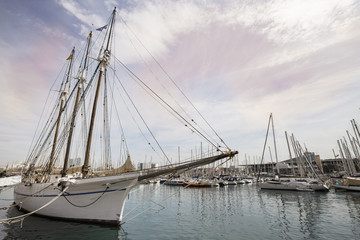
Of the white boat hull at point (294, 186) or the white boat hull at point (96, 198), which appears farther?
the white boat hull at point (294, 186)

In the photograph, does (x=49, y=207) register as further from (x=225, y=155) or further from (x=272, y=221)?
(x=272, y=221)

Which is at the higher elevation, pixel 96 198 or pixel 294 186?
pixel 96 198

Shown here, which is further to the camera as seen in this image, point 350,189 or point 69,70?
point 350,189

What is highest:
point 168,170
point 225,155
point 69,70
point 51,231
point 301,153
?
point 69,70

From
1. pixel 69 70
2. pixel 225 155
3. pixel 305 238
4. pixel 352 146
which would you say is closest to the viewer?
pixel 225 155

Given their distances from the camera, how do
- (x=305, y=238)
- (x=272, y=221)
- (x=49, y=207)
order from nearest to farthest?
1. (x=305, y=238)
2. (x=49, y=207)
3. (x=272, y=221)

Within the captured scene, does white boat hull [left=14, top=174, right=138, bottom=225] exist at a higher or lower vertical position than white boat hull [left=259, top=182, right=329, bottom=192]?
higher

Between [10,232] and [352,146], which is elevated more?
[352,146]

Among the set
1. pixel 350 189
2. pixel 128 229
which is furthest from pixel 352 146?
pixel 128 229

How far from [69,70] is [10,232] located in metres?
24.0

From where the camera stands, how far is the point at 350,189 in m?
36.7

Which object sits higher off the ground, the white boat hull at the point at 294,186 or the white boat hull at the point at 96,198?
the white boat hull at the point at 96,198

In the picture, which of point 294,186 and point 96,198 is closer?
point 96,198

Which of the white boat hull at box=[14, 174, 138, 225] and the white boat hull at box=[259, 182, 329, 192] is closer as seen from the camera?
the white boat hull at box=[14, 174, 138, 225]
